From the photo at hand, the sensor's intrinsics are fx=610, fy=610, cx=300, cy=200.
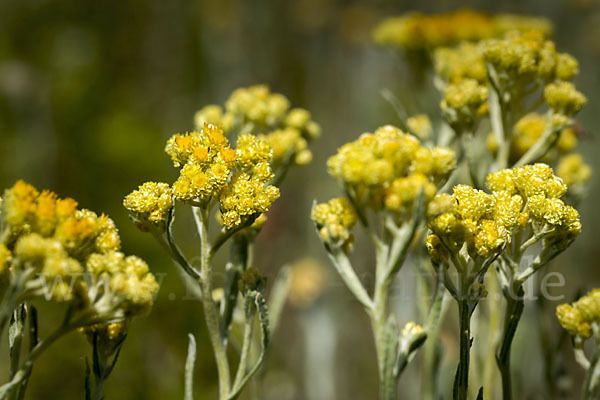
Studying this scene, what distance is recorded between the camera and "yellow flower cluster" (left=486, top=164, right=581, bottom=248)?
1.35m

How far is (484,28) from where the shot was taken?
2.42m

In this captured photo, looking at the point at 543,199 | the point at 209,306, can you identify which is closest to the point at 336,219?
the point at 209,306

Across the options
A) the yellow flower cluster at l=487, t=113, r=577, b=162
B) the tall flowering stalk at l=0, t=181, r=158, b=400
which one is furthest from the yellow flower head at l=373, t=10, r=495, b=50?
the tall flowering stalk at l=0, t=181, r=158, b=400

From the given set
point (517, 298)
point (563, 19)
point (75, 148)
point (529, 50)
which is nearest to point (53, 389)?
point (75, 148)

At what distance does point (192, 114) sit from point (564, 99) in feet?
10.3

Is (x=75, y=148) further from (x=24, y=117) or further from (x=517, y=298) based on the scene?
(x=517, y=298)

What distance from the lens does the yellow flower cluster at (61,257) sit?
109cm

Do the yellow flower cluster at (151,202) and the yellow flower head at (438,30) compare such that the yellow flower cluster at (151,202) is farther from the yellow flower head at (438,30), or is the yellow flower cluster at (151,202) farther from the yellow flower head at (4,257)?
the yellow flower head at (438,30)

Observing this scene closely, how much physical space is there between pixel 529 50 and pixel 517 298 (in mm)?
799

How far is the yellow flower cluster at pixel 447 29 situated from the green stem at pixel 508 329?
133 centimetres

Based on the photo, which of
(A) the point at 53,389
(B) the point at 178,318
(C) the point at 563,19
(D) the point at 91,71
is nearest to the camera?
(A) the point at 53,389

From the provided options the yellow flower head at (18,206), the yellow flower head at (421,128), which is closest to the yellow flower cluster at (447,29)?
the yellow flower head at (421,128)

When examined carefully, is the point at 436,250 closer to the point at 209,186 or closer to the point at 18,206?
the point at 209,186

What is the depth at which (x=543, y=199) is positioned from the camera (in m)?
1.36
